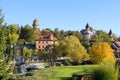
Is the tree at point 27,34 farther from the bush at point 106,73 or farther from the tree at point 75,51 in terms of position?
the bush at point 106,73

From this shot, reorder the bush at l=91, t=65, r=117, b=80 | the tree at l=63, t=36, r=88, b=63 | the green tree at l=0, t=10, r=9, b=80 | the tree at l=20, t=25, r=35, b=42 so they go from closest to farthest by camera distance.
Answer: the green tree at l=0, t=10, r=9, b=80
the bush at l=91, t=65, r=117, b=80
the tree at l=63, t=36, r=88, b=63
the tree at l=20, t=25, r=35, b=42

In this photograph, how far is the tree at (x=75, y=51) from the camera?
56500 millimetres

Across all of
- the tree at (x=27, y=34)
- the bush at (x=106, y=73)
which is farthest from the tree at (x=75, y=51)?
the tree at (x=27, y=34)

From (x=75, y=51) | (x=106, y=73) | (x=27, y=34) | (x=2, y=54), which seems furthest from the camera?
(x=27, y=34)

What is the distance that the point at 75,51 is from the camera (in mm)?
57594

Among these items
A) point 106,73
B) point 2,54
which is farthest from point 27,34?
point 2,54

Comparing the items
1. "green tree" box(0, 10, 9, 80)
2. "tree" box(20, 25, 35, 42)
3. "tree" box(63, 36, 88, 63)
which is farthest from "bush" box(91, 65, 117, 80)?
"tree" box(20, 25, 35, 42)

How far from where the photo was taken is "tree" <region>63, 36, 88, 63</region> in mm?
56500

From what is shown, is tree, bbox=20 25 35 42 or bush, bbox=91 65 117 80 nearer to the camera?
bush, bbox=91 65 117 80

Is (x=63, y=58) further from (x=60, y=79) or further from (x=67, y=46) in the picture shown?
(x=60, y=79)

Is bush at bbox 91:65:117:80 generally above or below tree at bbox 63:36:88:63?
below

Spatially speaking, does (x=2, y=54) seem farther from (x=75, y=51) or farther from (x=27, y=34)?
(x=27, y=34)

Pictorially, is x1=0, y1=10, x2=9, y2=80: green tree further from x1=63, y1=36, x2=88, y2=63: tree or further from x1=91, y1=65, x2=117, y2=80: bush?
x1=63, y1=36, x2=88, y2=63: tree

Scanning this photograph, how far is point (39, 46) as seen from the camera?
88.6 metres
